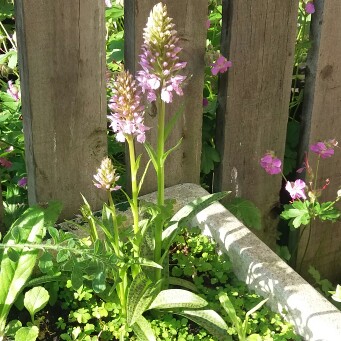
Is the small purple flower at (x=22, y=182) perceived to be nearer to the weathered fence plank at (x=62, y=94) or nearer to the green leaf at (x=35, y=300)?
the weathered fence plank at (x=62, y=94)

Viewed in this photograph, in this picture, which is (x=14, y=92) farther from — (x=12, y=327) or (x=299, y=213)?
(x=299, y=213)

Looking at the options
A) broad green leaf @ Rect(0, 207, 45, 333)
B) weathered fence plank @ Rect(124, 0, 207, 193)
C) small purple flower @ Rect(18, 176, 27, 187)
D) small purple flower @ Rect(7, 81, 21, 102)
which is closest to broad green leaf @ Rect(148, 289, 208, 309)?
broad green leaf @ Rect(0, 207, 45, 333)

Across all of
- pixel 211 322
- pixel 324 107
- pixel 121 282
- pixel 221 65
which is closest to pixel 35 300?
pixel 121 282

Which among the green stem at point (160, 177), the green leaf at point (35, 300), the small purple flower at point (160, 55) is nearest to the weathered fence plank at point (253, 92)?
the green stem at point (160, 177)

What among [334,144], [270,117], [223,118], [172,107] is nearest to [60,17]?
[172,107]

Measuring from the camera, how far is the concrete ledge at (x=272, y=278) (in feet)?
6.98

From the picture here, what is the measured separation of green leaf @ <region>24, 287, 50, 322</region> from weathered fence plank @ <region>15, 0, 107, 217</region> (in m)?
0.49

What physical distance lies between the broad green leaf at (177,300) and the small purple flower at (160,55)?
629 mm

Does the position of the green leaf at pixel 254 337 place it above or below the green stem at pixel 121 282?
below

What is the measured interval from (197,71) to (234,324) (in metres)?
1.01

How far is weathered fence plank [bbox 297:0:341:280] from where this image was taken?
111 inches

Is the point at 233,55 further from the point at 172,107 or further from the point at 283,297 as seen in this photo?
the point at 283,297

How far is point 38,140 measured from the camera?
7.81ft

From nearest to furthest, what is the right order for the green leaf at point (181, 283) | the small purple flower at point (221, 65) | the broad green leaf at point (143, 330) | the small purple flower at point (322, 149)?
the broad green leaf at point (143, 330) → the green leaf at point (181, 283) → the small purple flower at point (221, 65) → the small purple flower at point (322, 149)
